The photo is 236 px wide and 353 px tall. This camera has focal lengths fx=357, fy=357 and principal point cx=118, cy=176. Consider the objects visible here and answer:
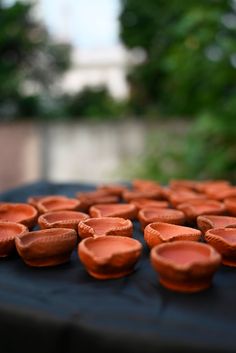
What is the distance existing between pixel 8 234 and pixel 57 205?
351 millimetres

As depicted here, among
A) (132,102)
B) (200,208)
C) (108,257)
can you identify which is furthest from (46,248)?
(132,102)

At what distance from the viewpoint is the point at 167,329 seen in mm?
609

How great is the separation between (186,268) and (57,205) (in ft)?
2.35

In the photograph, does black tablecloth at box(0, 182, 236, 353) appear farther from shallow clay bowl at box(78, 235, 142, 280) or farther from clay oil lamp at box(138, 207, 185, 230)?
clay oil lamp at box(138, 207, 185, 230)

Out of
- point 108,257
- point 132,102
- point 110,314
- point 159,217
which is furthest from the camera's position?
point 132,102

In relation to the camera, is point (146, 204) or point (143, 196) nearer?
point (146, 204)

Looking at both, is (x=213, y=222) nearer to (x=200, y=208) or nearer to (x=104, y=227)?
(x=200, y=208)

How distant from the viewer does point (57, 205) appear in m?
1.31

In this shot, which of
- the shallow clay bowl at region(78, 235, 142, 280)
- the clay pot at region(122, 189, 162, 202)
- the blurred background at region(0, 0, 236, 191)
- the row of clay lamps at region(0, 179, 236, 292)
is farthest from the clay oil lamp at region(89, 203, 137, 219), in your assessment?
the blurred background at region(0, 0, 236, 191)

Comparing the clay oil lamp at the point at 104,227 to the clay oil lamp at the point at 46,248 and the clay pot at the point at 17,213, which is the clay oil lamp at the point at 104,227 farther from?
the clay pot at the point at 17,213

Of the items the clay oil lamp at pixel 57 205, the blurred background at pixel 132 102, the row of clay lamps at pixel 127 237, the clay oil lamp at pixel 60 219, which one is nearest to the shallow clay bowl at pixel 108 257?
the row of clay lamps at pixel 127 237

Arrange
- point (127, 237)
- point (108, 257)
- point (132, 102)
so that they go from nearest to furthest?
1. point (108, 257)
2. point (127, 237)
3. point (132, 102)

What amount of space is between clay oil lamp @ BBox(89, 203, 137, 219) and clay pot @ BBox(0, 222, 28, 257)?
0.26 metres

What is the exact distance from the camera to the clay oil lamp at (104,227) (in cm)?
94
